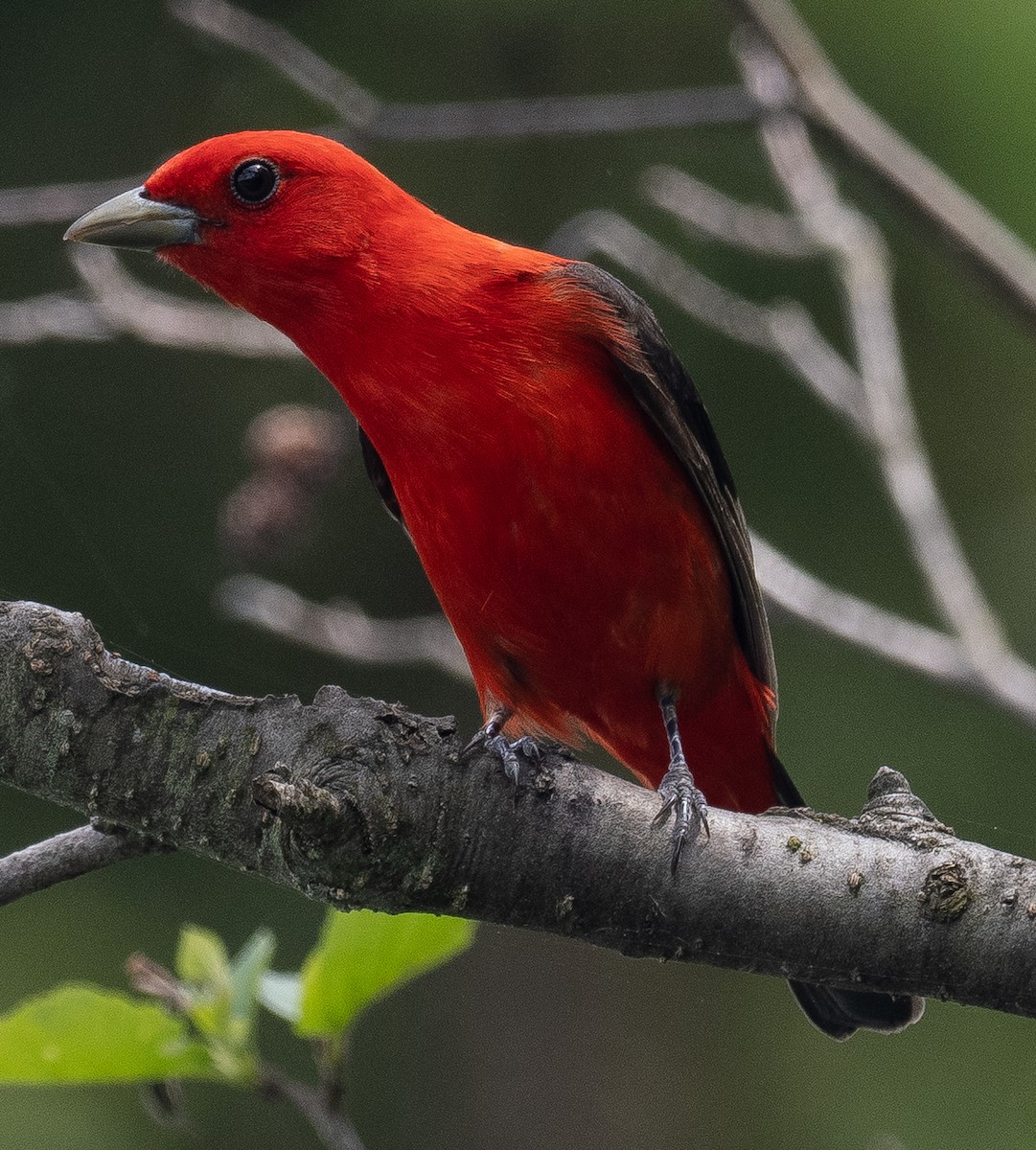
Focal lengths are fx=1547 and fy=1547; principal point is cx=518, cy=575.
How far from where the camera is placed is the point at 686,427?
3.90 meters

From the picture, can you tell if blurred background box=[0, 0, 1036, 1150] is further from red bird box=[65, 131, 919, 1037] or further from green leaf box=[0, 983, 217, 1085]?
green leaf box=[0, 983, 217, 1085]

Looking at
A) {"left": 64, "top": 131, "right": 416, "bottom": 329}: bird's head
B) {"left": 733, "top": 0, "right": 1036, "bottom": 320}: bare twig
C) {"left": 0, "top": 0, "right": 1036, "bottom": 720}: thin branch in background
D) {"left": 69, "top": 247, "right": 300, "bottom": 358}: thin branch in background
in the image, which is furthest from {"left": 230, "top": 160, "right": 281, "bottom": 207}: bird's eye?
{"left": 733, "top": 0, "right": 1036, "bottom": 320}: bare twig

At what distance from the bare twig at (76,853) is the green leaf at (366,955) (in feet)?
2.02

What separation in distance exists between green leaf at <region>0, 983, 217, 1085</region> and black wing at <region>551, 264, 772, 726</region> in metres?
1.81

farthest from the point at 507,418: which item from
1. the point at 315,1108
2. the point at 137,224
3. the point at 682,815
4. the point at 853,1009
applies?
the point at 853,1009

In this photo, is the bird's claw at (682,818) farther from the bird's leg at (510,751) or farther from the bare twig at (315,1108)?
the bare twig at (315,1108)

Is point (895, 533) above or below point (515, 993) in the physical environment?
above

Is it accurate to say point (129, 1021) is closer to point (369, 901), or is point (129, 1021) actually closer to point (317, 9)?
point (369, 901)

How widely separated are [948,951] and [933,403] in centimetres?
560

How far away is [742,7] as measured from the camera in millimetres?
3842

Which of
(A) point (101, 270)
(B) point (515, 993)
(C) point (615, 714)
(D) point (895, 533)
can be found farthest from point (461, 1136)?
(A) point (101, 270)

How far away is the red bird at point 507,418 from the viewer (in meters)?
3.52

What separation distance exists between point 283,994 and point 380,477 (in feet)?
5.07

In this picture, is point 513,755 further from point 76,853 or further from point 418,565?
point 418,565
